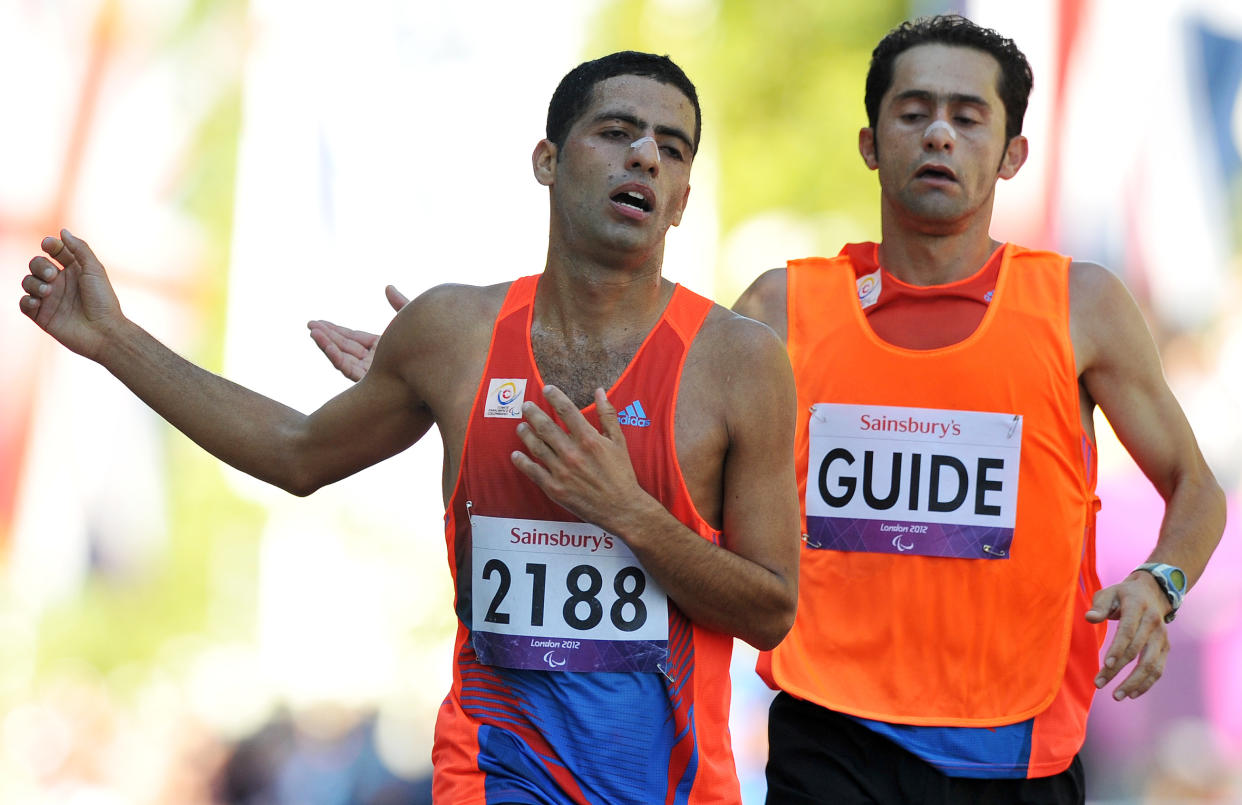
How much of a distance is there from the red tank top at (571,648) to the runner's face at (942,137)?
1.13 metres

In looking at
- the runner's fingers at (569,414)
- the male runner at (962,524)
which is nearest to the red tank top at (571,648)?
the runner's fingers at (569,414)

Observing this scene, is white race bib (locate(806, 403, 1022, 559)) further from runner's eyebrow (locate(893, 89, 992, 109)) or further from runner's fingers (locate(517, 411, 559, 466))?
runner's fingers (locate(517, 411, 559, 466))

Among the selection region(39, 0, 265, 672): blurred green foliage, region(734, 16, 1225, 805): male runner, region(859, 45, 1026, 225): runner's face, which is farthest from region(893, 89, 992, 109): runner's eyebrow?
region(39, 0, 265, 672): blurred green foliage

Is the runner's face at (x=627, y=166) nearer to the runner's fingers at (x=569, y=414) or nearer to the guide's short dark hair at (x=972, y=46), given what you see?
the runner's fingers at (x=569, y=414)

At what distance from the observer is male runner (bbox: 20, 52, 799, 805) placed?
2746 mm

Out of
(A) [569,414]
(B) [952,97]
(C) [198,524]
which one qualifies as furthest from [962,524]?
(C) [198,524]

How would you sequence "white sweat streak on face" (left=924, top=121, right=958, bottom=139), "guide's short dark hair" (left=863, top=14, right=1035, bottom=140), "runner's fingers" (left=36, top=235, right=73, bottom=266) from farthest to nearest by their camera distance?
"guide's short dark hair" (left=863, top=14, right=1035, bottom=140) → "white sweat streak on face" (left=924, top=121, right=958, bottom=139) → "runner's fingers" (left=36, top=235, right=73, bottom=266)

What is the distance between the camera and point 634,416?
2852mm

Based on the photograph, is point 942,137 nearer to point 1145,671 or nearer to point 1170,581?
point 1170,581

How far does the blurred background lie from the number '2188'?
402cm

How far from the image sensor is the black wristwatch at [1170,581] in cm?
333

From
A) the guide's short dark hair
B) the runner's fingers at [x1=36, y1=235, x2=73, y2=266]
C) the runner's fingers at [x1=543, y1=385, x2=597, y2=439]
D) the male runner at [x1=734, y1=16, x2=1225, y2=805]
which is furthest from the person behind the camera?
the guide's short dark hair

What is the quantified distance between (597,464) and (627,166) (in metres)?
0.70

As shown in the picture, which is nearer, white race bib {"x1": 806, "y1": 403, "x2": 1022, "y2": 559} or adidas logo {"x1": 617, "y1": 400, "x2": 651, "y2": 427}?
adidas logo {"x1": 617, "y1": 400, "x2": 651, "y2": 427}
